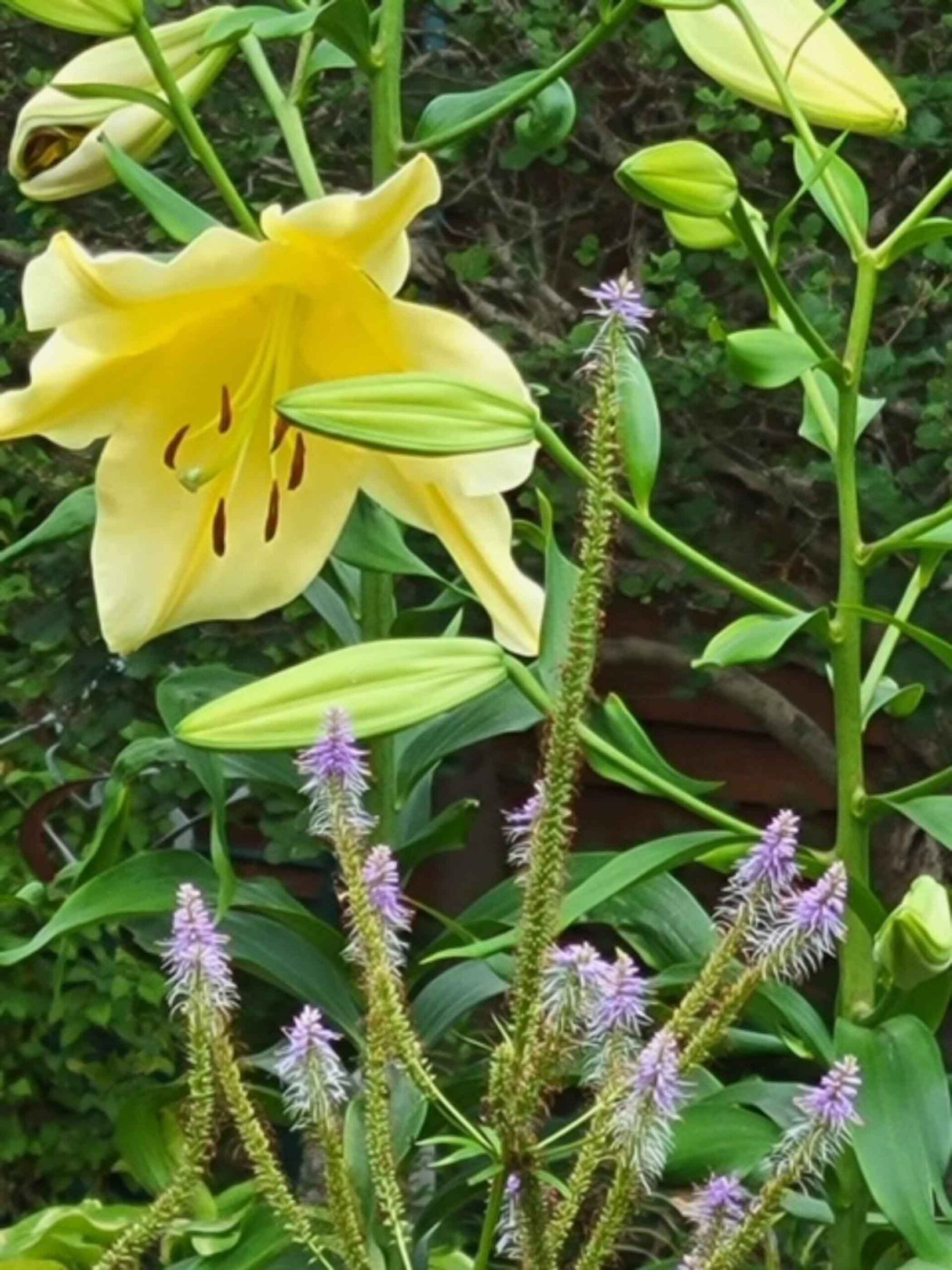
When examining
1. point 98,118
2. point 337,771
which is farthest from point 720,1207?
point 98,118

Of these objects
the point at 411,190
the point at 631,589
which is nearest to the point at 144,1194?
the point at 631,589

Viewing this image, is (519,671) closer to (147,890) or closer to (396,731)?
(396,731)

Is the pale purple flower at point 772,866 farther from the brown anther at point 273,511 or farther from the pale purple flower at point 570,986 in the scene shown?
the brown anther at point 273,511

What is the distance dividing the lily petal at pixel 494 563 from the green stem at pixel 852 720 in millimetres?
115

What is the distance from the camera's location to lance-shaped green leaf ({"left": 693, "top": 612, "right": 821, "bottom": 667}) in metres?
0.78

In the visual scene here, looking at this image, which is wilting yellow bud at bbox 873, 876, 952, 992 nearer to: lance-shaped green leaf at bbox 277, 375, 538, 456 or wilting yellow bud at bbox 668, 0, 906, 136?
lance-shaped green leaf at bbox 277, 375, 538, 456

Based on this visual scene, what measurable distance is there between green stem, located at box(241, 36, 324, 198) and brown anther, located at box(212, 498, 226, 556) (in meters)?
0.14

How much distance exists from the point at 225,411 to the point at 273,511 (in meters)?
0.04

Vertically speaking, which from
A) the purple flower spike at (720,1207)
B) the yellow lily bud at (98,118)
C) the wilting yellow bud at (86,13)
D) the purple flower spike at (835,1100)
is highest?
the wilting yellow bud at (86,13)

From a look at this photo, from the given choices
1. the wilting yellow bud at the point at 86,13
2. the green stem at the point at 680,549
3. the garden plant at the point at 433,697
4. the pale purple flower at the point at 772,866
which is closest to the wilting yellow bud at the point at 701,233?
the garden plant at the point at 433,697

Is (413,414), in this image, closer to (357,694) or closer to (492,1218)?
(357,694)

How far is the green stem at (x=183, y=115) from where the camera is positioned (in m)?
0.79

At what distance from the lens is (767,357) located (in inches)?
30.5

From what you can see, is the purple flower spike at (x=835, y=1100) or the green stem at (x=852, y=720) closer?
the purple flower spike at (x=835, y=1100)
